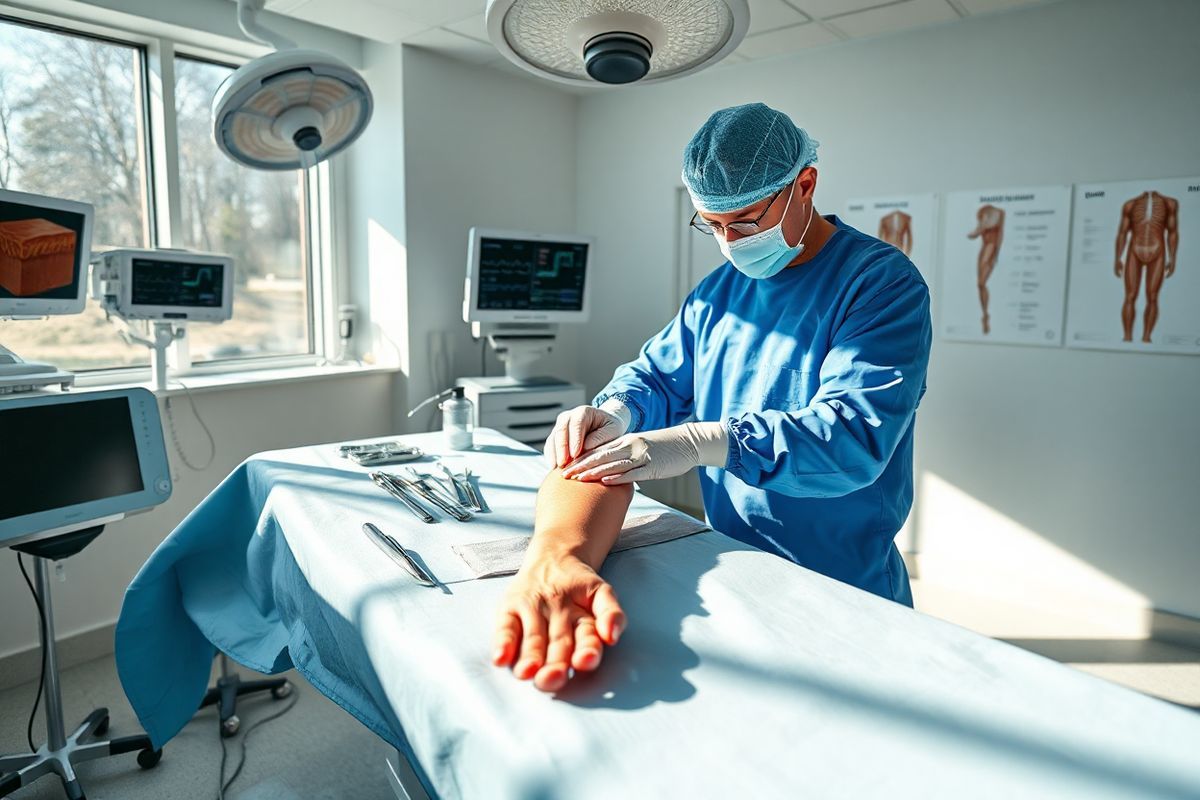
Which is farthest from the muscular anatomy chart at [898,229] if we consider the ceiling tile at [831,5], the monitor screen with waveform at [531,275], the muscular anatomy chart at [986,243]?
the monitor screen with waveform at [531,275]

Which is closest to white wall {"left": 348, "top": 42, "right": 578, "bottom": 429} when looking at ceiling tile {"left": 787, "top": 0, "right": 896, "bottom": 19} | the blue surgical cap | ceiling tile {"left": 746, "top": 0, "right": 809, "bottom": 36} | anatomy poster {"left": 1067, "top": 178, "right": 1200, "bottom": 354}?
ceiling tile {"left": 746, "top": 0, "right": 809, "bottom": 36}

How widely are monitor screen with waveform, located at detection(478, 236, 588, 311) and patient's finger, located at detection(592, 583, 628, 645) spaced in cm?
257

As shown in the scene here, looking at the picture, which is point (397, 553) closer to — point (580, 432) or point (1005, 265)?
point (580, 432)

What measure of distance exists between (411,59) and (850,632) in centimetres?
331

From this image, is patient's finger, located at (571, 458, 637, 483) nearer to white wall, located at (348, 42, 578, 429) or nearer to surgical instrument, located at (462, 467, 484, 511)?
surgical instrument, located at (462, 467, 484, 511)

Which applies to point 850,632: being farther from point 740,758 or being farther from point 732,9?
point 732,9

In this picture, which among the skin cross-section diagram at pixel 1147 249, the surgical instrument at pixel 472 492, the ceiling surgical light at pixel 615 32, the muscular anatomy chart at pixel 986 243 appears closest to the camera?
the ceiling surgical light at pixel 615 32

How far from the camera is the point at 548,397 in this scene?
3.51 meters

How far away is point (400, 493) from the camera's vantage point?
5.01 ft

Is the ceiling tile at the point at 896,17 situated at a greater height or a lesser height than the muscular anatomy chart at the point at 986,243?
greater

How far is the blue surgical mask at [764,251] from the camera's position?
133 centimetres

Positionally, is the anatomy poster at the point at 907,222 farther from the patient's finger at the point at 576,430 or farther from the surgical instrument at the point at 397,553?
the surgical instrument at the point at 397,553

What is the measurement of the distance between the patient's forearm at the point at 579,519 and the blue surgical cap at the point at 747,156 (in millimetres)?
546

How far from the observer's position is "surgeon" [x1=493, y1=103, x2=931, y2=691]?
3.72ft
